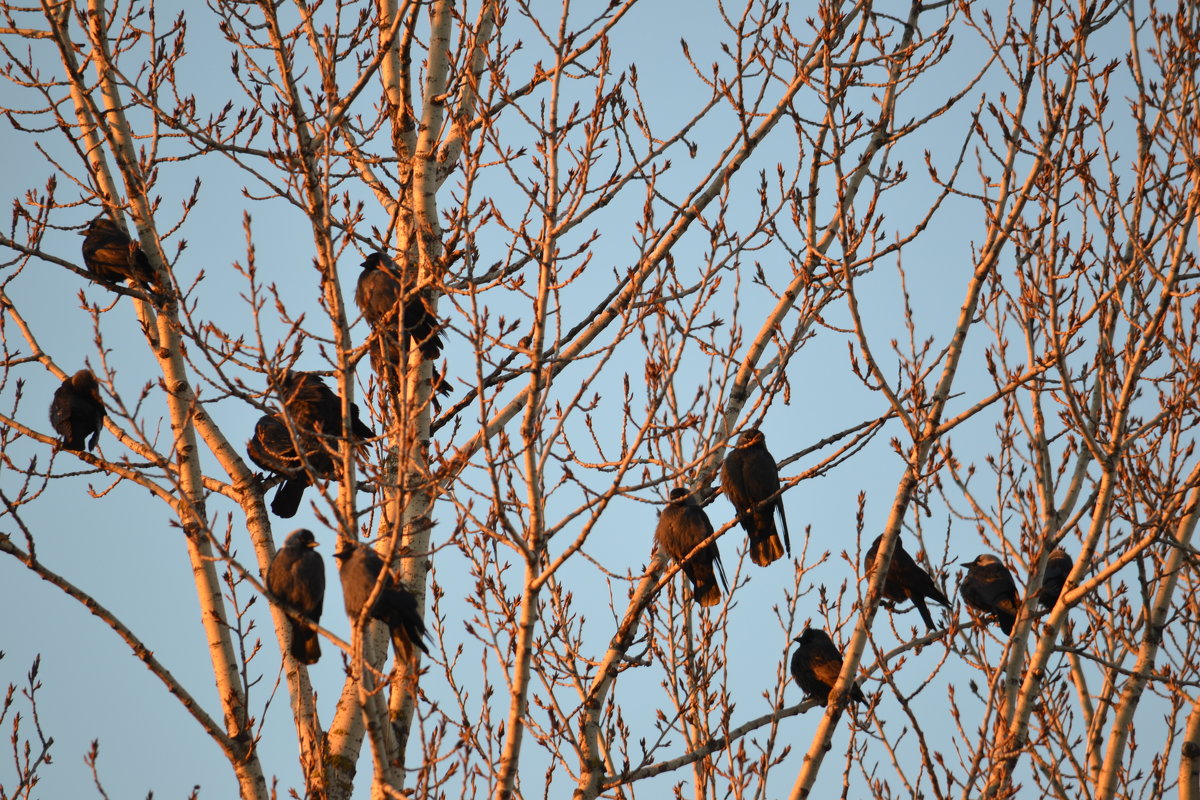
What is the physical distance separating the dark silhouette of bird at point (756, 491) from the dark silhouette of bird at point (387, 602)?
230cm

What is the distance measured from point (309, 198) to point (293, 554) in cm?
220

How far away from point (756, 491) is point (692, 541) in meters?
0.91

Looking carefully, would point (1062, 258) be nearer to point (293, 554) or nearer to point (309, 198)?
point (309, 198)

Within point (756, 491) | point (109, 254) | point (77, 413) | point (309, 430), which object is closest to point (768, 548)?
point (756, 491)

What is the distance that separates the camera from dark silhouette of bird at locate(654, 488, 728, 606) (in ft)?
20.0

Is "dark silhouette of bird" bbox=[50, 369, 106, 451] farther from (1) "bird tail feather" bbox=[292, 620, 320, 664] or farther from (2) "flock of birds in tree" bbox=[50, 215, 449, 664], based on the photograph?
(1) "bird tail feather" bbox=[292, 620, 320, 664]

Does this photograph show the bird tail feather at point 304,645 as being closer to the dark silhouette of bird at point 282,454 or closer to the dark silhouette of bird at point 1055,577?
the dark silhouette of bird at point 282,454

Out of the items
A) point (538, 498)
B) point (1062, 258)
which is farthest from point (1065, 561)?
point (538, 498)

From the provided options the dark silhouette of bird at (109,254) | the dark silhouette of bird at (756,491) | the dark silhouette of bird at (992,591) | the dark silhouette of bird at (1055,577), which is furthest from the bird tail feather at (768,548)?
the dark silhouette of bird at (109,254)

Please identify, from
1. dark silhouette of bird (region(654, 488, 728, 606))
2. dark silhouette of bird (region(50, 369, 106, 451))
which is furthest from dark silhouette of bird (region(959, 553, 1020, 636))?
dark silhouette of bird (region(50, 369, 106, 451))

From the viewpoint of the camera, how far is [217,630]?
5359mm

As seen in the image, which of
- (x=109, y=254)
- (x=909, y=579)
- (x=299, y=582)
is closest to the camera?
(x=299, y=582)

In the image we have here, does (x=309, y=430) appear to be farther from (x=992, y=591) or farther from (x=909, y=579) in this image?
(x=992, y=591)

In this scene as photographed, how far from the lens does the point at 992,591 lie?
754 cm
